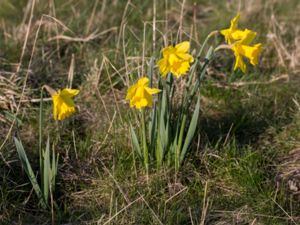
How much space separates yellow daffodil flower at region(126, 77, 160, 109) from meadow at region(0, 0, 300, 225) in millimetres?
47

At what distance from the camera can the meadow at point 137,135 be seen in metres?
2.48

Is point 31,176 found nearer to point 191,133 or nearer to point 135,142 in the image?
point 135,142

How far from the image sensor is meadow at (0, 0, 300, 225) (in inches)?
97.7

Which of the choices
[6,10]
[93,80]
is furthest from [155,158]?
[6,10]

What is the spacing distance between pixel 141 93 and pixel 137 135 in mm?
470

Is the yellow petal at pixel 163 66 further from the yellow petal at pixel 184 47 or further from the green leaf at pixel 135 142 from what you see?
the green leaf at pixel 135 142

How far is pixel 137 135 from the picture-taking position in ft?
8.92

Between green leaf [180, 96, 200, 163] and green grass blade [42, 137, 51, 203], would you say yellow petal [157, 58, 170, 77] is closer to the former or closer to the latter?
green leaf [180, 96, 200, 163]

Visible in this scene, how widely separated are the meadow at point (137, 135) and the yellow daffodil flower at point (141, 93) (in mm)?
47

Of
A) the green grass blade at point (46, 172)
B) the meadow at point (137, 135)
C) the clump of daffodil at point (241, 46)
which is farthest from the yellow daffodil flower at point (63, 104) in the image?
the clump of daffodil at point (241, 46)

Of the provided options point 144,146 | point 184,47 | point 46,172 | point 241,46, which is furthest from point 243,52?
point 46,172

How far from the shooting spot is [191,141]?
2748 mm

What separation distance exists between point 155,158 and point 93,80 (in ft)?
2.73

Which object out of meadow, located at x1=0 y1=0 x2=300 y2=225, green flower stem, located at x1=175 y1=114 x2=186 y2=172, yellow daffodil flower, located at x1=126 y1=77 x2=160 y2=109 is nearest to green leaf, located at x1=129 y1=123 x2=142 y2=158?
meadow, located at x1=0 y1=0 x2=300 y2=225
